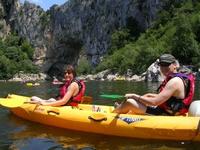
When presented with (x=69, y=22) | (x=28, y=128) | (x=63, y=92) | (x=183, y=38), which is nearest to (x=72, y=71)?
(x=63, y=92)

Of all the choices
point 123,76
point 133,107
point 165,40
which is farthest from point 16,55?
point 133,107

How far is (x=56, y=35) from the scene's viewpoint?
9575 cm

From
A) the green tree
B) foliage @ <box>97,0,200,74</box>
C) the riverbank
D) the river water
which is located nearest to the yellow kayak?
the river water

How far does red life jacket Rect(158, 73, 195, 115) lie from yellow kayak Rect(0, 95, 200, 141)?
0.28 metres

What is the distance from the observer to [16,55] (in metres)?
96.7

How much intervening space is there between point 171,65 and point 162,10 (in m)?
64.7

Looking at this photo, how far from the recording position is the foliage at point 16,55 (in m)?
87.2

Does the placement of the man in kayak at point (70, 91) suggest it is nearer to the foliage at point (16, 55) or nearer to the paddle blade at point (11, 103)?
the paddle blade at point (11, 103)

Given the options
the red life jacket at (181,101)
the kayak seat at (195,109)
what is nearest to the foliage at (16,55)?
the red life jacket at (181,101)

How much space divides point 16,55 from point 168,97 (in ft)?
298

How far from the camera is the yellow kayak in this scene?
7.99m

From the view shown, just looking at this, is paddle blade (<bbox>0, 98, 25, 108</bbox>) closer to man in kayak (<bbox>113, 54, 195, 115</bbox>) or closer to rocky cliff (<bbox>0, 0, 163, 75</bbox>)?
man in kayak (<bbox>113, 54, 195, 115</bbox>)

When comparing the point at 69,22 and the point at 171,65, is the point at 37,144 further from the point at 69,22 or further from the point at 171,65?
the point at 69,22

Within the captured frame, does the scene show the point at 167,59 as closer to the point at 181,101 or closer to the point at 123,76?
the point at 181,101
